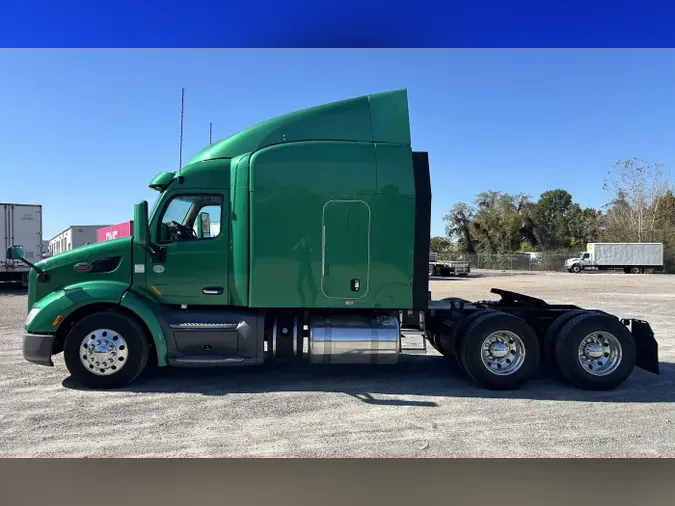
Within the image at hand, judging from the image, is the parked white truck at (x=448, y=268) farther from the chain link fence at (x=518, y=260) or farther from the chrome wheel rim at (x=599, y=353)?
the chrome wheel rim at (x=599, y=353)

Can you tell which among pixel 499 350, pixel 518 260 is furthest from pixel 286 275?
pixel 518 260

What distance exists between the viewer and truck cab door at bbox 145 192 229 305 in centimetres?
668

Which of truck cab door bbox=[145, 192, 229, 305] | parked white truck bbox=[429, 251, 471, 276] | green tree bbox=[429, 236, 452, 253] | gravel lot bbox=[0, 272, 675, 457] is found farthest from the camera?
green tree bbox=[429, 236, 452, 253]

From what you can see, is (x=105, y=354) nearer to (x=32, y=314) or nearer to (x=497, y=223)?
(x=32, y=314)

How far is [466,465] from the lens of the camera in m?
4.27

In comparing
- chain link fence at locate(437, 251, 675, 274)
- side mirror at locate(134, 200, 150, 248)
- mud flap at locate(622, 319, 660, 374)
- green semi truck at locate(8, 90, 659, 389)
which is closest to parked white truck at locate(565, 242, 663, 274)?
chain link fence at locate(437, 251, 675, 274)

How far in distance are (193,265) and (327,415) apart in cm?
267

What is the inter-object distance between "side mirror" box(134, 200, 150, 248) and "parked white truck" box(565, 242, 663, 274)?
170ft

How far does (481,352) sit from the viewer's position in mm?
6496

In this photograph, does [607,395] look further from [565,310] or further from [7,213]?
[7,213]

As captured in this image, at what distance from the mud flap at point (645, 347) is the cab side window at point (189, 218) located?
19.0ft

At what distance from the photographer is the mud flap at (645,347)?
21.9 ft

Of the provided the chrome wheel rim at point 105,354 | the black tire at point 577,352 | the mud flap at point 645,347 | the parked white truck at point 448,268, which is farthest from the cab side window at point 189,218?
the parked white truck at point 448,268

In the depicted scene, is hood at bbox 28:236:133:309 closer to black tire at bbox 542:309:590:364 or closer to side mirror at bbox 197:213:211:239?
side mirror at bbox 197:213:211:239
